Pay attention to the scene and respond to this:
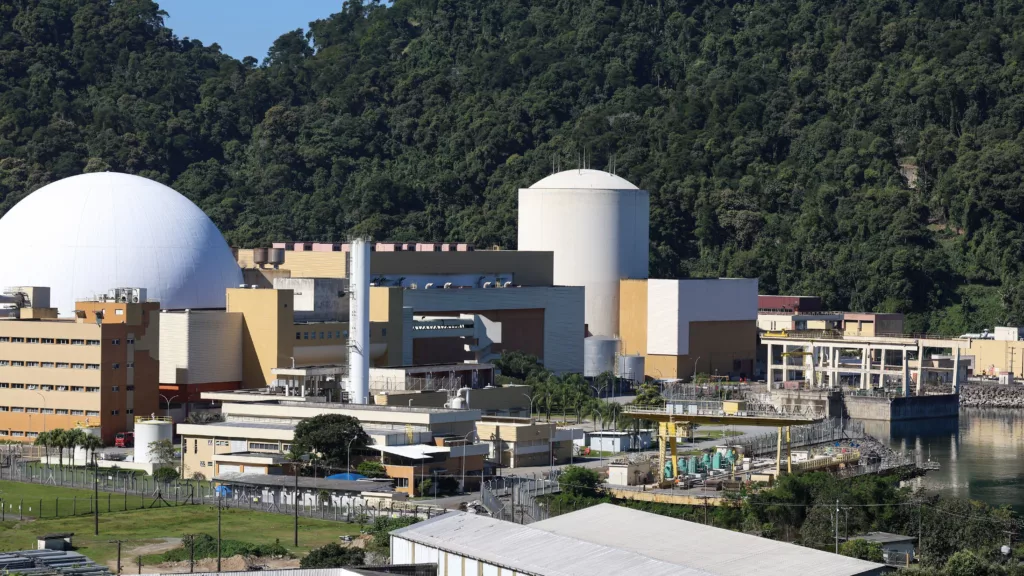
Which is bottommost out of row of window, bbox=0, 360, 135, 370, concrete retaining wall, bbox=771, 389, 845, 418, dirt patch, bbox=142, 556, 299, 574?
dirt patch, bbox=142, 556, 299, 574

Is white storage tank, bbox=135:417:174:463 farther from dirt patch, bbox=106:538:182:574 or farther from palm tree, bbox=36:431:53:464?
dirt patch, bbox=106:538:182:574

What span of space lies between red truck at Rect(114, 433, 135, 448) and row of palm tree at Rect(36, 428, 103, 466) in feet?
9.52

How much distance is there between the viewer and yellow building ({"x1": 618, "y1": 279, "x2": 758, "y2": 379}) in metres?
91.6

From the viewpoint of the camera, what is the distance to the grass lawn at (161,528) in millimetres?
43156

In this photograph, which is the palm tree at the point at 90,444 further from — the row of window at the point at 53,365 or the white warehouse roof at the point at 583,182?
the white warehouse roof at the point at 583,182

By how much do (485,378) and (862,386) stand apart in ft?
79.8

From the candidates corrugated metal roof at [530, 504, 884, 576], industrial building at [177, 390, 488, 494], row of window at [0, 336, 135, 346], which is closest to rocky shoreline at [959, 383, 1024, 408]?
industrial building at [177, 390, 488, 494]

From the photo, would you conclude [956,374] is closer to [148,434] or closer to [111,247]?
[111,247]

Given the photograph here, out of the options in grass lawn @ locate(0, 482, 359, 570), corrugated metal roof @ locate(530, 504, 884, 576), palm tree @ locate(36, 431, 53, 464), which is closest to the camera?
corrugated metal roof @ locate(530, 504, 884, 576)

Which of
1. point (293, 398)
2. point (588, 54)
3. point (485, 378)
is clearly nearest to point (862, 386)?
point (485, 378)

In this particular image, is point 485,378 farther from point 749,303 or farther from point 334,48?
point 334,48

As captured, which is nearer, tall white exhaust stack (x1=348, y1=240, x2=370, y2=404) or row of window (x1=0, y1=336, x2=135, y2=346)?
row of window (x1=0, y1=336, x2=135, y2=346)

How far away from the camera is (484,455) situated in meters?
56.5

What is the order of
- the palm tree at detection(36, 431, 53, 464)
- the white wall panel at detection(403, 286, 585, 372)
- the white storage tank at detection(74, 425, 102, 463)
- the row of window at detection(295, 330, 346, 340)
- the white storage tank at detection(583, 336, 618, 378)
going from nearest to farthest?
the palm tree at detection(36, 431, 53, 464) → the white storage tank at detection(74, 425, 102, 463) → the row of window at detection(295, 330, 346, 340) → the white wall panel at detection(403, 286, 585, 372) → the white storage tank at detection(583, 336, 618, 378)
